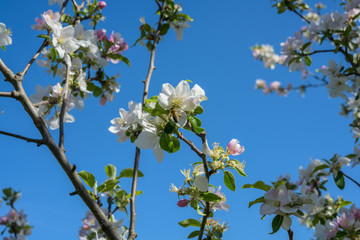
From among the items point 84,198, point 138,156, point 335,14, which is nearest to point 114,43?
point 138,156

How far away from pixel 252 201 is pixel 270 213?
72mm

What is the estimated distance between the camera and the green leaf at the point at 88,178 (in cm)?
127

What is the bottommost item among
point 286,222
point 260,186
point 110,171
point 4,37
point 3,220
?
point 286,222

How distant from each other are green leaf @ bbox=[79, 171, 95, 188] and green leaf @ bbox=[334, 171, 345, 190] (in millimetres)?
1637

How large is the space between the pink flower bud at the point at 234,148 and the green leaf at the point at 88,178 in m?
0.57

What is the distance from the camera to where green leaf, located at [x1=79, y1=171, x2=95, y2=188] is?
127 cm

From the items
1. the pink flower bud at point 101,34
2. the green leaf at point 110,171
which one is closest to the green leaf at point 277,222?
the green leaf at point 110,171

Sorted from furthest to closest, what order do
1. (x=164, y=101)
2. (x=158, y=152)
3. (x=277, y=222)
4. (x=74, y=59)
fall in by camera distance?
(x=74, y=59) < (x=277, y=222) < (x=158, y=152) < (x=164, y=101)

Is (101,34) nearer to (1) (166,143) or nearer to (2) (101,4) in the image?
(2) (101,4)

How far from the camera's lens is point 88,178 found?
4.19ft

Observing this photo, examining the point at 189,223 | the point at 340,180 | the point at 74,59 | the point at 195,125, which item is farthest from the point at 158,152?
the point at 340,180

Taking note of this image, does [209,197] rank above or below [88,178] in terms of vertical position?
below

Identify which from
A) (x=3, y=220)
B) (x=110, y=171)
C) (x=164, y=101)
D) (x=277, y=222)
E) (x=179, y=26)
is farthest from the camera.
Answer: (x=3, y=220)

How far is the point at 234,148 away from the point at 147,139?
0.89 ft
